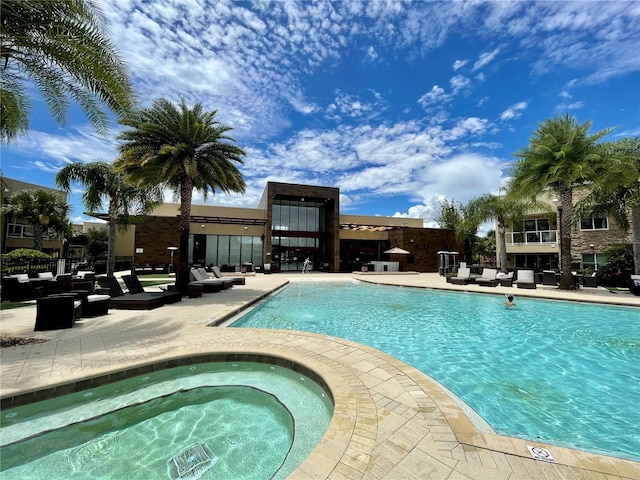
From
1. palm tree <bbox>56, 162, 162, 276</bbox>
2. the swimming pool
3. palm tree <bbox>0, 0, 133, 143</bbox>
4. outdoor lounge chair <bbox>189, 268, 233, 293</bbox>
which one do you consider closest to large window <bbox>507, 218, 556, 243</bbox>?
the swimming pool

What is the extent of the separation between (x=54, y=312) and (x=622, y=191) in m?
23.6

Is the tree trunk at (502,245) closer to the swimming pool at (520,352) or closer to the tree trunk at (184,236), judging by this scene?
the swimming pool at (520,352)

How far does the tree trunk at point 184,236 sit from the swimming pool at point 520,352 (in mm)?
3765

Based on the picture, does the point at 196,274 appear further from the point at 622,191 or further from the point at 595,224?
the point at 595,224

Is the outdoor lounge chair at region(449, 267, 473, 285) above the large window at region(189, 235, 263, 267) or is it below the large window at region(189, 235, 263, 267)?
below

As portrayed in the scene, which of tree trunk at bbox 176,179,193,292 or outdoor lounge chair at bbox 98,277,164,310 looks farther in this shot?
tree trunk at bbox 176,179,193,292

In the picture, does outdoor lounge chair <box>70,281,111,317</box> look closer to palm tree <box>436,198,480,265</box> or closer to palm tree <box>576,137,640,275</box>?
palm tree <box>576,137,640,275</box>

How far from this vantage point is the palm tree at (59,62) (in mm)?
5488

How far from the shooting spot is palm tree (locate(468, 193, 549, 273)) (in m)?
21.2

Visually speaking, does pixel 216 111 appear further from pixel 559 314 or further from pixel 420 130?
pixel 559 314

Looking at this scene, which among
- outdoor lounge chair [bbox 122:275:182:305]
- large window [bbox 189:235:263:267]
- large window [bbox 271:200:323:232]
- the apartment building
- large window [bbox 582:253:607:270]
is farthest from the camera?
large window [bbox 271:200:323:232]

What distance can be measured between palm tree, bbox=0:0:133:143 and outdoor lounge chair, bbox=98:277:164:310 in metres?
5.05

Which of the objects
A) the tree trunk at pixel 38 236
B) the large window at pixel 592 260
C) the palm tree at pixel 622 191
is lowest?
the large window at pixel 592 260

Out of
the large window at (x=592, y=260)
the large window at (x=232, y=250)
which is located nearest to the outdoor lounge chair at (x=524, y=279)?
the large window at (x=592, y=260)
